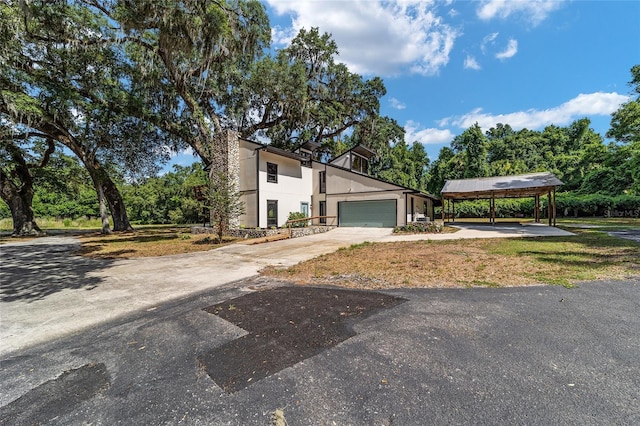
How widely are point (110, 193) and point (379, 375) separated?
2448cm

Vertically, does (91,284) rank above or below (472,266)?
below

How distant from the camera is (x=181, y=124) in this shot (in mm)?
19875

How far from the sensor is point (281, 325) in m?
3.63

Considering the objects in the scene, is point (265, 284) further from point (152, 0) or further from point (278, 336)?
point (152, 0)

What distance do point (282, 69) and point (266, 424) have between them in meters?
20.7

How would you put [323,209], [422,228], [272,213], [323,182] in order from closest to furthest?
[422,228], [272,213], [323,209], [323,182]

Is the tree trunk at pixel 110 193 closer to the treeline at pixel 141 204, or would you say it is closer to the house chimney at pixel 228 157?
the house chimney at pixel 228 157

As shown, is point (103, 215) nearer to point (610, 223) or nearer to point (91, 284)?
point (91, 284)

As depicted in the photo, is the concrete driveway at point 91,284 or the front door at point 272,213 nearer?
the concrete driveway at point 91,284

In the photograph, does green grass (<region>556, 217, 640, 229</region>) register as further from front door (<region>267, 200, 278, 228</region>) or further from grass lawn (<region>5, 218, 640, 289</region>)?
front door (<region>267, 200, 278, 228</region>)

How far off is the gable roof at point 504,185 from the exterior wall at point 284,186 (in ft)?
34.4

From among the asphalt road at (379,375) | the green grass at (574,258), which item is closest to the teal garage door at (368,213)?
the green grass at (574,258)

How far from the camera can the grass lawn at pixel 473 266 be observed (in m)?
5.55

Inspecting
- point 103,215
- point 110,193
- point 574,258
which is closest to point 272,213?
point 103,215
